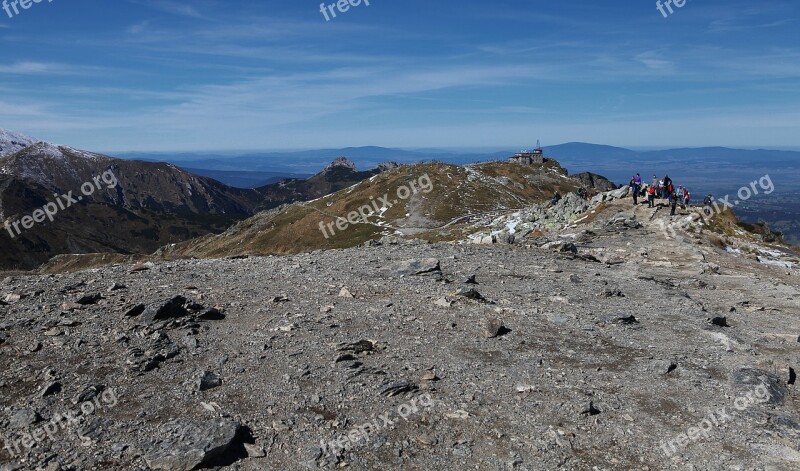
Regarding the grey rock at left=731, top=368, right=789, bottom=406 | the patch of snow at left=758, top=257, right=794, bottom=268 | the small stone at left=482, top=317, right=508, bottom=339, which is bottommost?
the patch of snow at left=758, top=257, right=794, bottom=268

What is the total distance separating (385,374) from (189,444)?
5090 millimetres

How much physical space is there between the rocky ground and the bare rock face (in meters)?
0.05

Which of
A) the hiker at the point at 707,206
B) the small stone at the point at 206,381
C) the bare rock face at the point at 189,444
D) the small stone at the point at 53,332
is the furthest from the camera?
the hiker at the point at 707,206

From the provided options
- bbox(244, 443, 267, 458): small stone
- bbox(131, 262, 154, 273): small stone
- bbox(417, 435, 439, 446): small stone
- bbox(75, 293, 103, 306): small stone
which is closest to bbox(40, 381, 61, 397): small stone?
bbox(244, 443, 267, 458): small stone

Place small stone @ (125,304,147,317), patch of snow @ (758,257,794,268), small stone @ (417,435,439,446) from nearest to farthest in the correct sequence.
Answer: small stone @ (417,435,439,446) → small stone @ (125,304,147,317) → patch of snow @ (758,257,794,268)

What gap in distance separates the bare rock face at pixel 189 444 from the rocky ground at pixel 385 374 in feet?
0.16

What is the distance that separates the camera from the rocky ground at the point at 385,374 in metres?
Answer: 11.0

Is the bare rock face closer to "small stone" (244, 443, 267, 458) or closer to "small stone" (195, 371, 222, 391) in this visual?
"small stone" (244, 443, 267, 458)

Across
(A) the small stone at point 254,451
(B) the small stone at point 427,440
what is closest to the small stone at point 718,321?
(B) the small stone at point 427,440

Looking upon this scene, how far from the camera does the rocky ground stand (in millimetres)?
10992

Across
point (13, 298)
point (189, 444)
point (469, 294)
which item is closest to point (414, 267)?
point (469, 294)

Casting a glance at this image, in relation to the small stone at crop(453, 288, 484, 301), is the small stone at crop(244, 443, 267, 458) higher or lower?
lower

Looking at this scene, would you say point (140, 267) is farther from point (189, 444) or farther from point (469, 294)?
point (189, 444)

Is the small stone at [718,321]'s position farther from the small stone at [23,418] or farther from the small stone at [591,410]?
the small stone at [23,418]
